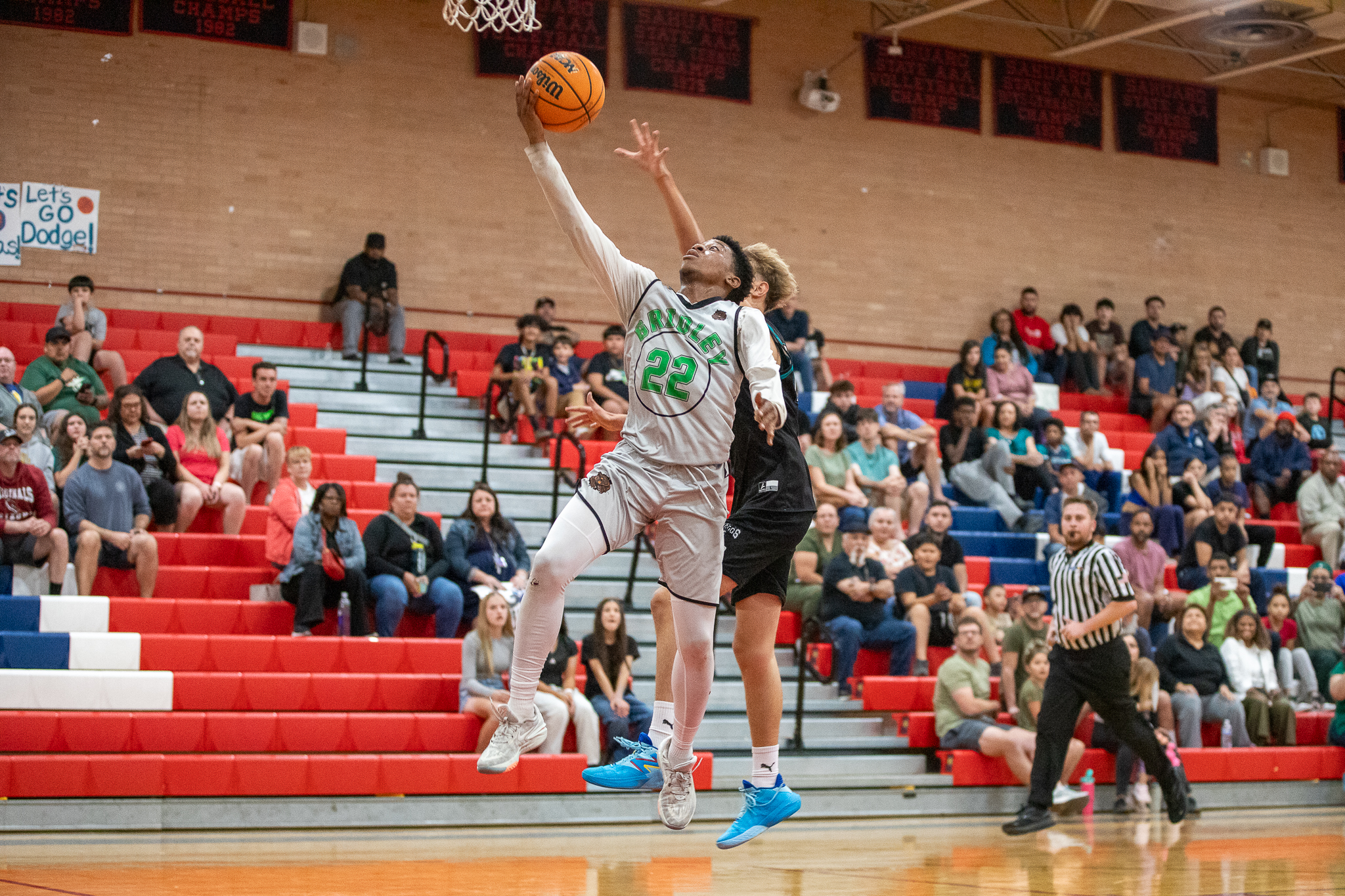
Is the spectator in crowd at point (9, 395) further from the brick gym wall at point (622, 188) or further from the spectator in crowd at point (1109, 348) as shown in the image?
the spectator in crowd at point (1109, 348)

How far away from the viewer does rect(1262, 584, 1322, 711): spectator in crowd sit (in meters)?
11.5

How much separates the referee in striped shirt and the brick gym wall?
8.37m

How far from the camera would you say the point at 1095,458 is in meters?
13.9

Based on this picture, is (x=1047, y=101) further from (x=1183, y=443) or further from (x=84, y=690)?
(x=84, y=690)

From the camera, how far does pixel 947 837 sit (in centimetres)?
855

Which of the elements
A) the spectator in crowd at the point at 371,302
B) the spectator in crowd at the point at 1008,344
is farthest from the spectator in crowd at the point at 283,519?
the spectator in crowd at the point at 1008,344

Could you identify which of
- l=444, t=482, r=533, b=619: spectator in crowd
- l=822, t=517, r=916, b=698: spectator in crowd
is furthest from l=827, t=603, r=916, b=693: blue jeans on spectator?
l=444, t=482, r=533, b=619: spectator in crowd

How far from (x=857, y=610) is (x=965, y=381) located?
182 inches

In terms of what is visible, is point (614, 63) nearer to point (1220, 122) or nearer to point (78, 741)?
point (1220, 122)

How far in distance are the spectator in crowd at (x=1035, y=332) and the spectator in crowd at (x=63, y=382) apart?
33.2 feet

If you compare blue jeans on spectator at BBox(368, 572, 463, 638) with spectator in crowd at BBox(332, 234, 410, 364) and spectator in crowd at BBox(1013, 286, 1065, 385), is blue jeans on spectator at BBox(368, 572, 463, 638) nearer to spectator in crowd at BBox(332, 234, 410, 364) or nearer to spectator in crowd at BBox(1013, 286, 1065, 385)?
spectator in crowd at BBox(332, 234, 410, 364)

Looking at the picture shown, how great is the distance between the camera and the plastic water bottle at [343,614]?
9.49 m

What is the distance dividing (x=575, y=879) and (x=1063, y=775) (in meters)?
4.56

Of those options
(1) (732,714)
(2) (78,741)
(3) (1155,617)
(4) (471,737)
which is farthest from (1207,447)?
(2) (78,741)
